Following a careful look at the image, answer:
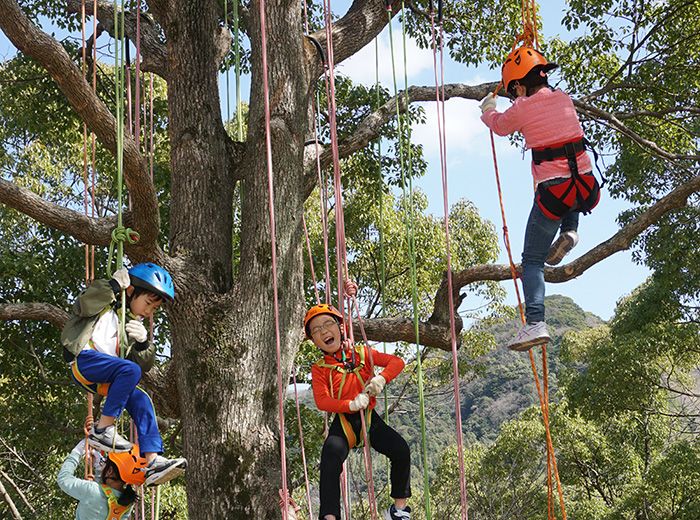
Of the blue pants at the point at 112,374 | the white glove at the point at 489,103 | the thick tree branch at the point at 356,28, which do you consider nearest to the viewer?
the blue pants at the point at 112,374

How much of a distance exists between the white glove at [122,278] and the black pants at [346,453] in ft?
3.67

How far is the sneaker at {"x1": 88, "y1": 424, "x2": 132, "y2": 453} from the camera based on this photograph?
2.99 metres

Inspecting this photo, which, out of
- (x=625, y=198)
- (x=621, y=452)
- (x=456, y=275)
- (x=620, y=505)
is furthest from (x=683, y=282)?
(x=456, y=275)

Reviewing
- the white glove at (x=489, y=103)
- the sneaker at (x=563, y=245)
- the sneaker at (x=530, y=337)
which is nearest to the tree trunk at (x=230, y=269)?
the white glove at (x=489, y=103)

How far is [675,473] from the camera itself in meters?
11.9

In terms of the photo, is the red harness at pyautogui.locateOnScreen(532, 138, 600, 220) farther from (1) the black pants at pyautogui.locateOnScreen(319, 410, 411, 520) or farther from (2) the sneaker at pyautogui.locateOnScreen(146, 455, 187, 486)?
(2) the sneaker at pyautogui.locateOnScreen(146, 455, 187, 486)

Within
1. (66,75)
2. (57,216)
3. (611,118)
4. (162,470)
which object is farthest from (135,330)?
(611,118)

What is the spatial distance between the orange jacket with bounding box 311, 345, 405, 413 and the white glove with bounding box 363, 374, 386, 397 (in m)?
0.05

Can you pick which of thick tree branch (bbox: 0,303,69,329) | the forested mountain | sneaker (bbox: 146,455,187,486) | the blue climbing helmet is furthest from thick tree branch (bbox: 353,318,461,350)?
the forested mountain

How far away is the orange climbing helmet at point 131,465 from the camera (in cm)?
301

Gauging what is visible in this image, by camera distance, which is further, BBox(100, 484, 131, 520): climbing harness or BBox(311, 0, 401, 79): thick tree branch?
BBox(311, 0, 401, 79): thick tree branch

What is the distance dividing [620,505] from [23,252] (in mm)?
11263

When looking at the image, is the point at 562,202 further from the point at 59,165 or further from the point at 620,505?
the point at 620,505

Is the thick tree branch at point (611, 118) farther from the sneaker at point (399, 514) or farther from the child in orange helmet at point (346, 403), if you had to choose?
the sneaker at point (399, 514)
